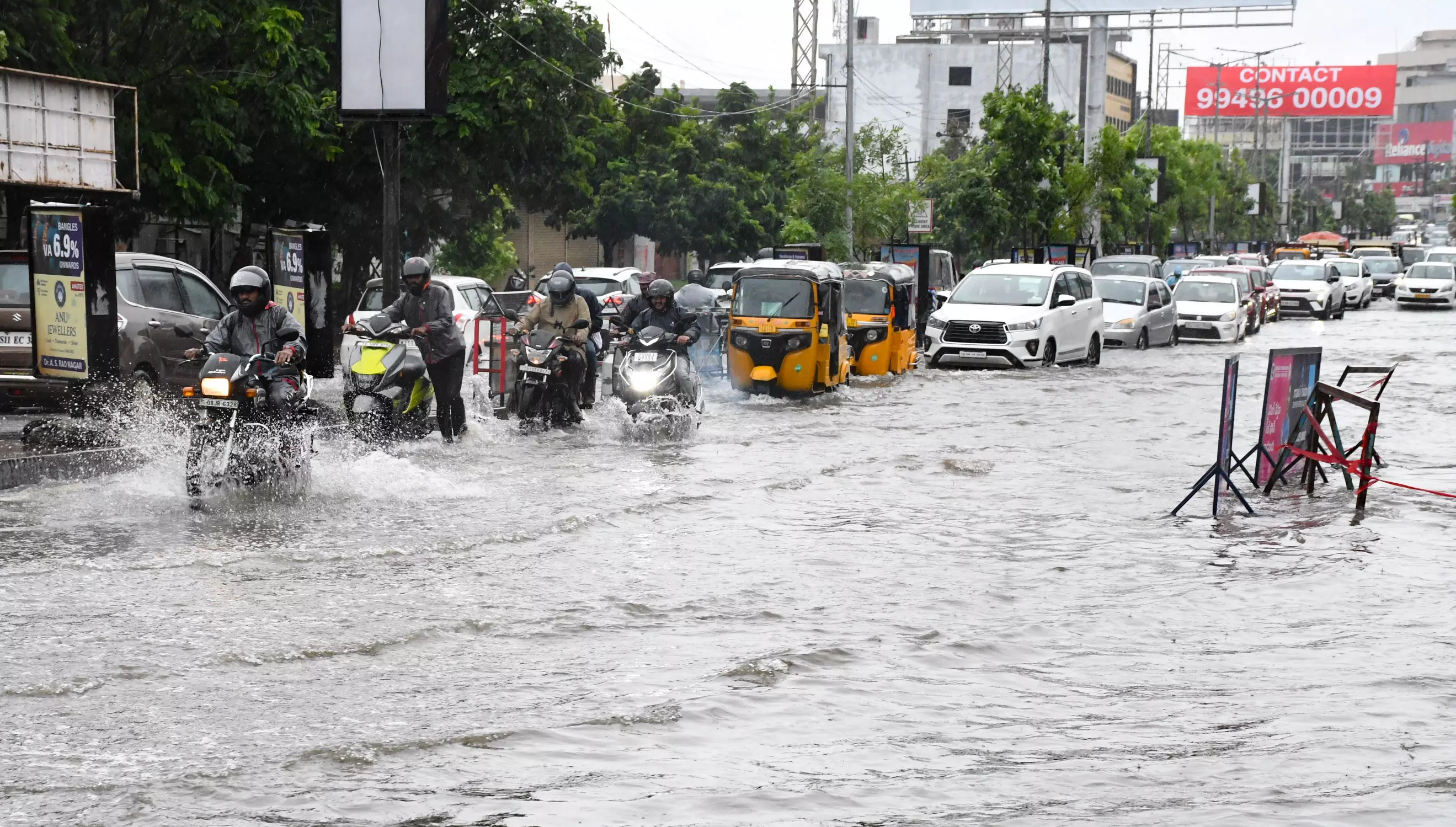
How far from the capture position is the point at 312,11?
89.6 ft

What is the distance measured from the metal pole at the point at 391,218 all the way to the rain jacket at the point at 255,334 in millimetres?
6734

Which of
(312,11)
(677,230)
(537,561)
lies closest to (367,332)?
(537,561)

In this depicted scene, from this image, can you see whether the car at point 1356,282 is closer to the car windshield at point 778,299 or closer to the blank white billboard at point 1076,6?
the blank white billboard at point 1076,6

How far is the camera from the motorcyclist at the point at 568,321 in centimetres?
1597

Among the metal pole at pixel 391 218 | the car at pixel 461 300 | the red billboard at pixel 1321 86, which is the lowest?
the car at pixel 461 300

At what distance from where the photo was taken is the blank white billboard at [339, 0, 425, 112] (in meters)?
18.0

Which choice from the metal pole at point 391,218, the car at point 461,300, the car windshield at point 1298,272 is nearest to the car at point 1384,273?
the car windshield at point 1298,272

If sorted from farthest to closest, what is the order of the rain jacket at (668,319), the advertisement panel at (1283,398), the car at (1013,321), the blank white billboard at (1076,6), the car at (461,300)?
the blank white billboard at (1076,6), the car at (1013,321), the car at (461,300), the rain jacket at (668,319), the advertisement panel at (1283,398)

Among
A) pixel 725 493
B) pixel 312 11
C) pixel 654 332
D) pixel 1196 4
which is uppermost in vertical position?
pixel 1196 4

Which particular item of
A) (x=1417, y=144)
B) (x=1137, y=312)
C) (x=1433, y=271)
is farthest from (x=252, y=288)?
(x=1417, y=144)

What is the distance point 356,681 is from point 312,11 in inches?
881

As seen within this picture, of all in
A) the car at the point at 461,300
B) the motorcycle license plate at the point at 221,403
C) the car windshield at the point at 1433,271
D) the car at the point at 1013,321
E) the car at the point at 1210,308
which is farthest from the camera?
the car windshield at the point at 1433,271

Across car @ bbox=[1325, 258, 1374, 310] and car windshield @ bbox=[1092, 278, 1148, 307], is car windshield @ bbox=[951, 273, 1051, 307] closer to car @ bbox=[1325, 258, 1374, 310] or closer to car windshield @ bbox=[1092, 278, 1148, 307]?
car windshield @ bbox=[1092, 278, 1148, 307]

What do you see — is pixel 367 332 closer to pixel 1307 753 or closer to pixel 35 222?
pixel 35 222
